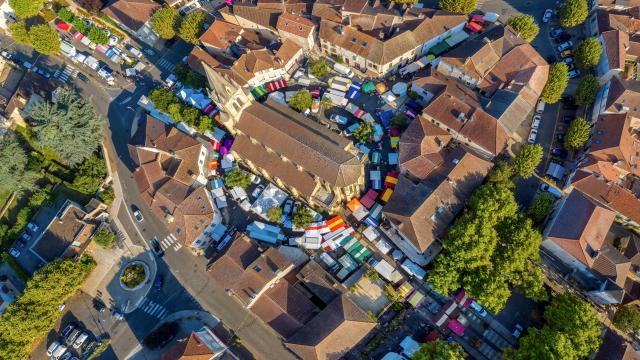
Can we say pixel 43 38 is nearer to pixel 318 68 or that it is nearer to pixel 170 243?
pixel 170 243

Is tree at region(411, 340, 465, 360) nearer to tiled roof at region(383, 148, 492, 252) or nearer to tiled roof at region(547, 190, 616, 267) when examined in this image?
tiled roof at region(383, 148, 492, 252)

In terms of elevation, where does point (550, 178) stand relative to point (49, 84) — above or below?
above

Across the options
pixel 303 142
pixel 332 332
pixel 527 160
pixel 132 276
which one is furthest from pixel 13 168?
pixel 527 160

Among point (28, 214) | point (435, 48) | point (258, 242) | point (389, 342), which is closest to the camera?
point (389, 342)

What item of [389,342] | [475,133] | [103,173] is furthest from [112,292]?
[475,133]

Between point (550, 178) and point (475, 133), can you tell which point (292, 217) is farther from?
point (550, 178)

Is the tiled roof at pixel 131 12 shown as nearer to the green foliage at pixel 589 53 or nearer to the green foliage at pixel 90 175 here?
the green foliage at pixel 90 175
